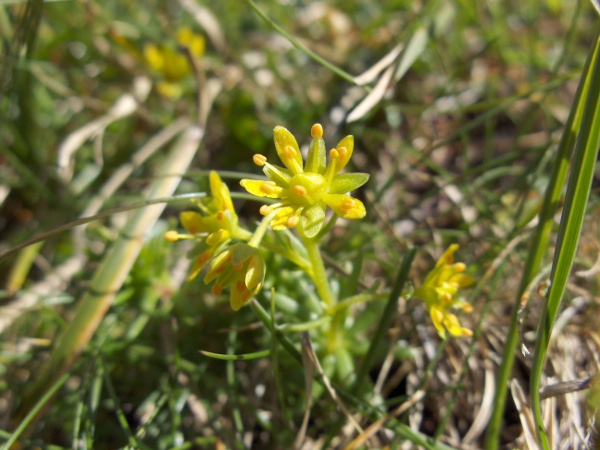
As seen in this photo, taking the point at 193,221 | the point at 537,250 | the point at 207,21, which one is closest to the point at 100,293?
the point at 193,221

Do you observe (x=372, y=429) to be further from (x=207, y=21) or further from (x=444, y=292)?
(x=207, y=21)

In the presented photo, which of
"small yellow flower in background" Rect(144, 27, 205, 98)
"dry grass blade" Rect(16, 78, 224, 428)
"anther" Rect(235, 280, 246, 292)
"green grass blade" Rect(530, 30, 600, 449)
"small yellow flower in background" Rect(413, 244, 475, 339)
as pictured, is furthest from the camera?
"small yellow flower in background" Rect(144, 27, 205, 98)

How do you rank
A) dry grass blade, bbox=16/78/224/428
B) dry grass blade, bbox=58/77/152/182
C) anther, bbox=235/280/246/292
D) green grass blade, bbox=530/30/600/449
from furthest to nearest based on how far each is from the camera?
dry grass blade, bbox=58/77/152/182
dry grass blade, bbox=16/78/224/428
anther, bbox=235/280/246/292
green grass blade, bbox=530/30/600/449

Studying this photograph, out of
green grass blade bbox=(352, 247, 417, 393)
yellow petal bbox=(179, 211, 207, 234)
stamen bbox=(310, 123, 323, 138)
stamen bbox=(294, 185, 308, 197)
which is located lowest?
green grass blade bbox=(352, 247, 417, 393)

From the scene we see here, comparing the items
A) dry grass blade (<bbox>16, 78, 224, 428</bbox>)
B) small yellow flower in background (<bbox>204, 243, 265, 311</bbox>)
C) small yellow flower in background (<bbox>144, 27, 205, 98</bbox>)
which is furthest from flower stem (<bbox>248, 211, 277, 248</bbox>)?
small yellow flower in background (<bbox>144, 27, 205, 98</bbox>)

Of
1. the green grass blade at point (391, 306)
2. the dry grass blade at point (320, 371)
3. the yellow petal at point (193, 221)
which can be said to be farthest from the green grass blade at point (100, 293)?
the green grass blade at point (391, 306)

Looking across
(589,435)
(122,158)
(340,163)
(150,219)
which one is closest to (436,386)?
(589,435)

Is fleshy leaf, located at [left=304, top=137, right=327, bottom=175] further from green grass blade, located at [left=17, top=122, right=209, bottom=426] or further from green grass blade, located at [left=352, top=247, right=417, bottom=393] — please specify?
green grass blade, located at [left=17, top=122, right=209, bottom=426]

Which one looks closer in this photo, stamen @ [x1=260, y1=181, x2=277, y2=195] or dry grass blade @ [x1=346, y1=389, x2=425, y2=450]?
→ stamen @ [x1=260, y1=181, x2=277, y2=195]
